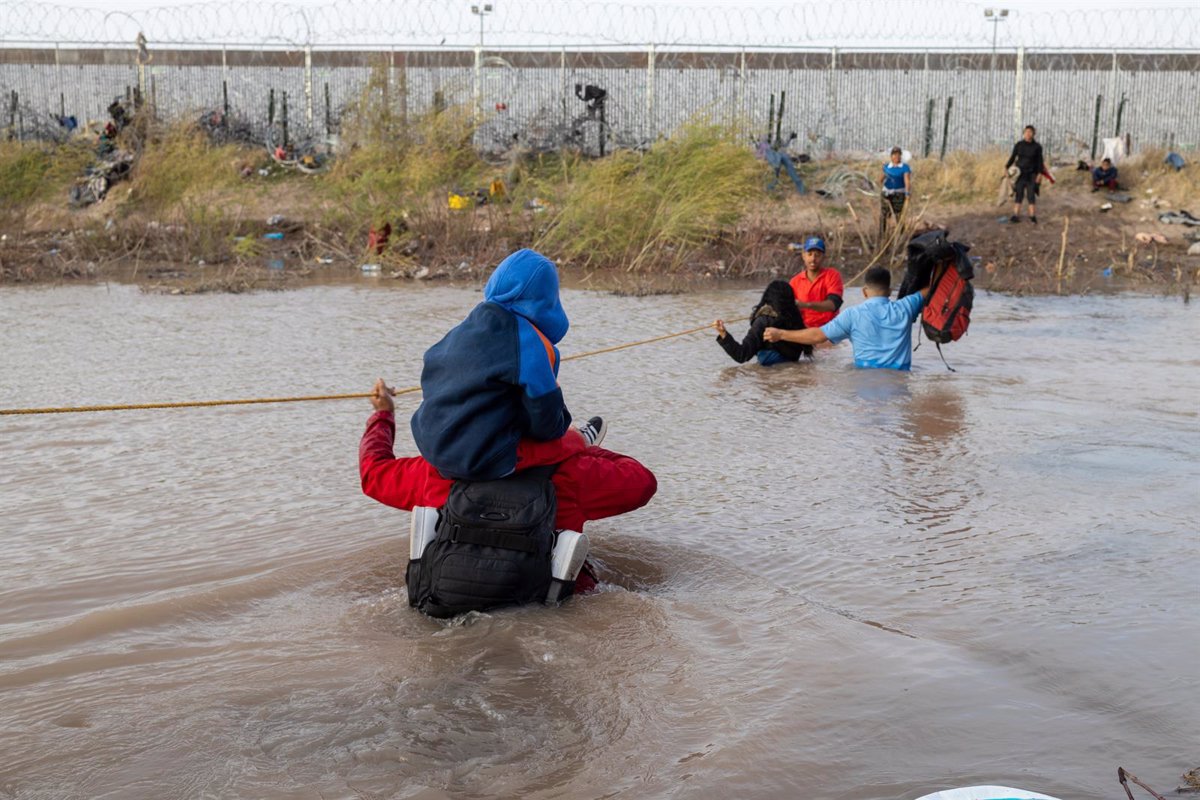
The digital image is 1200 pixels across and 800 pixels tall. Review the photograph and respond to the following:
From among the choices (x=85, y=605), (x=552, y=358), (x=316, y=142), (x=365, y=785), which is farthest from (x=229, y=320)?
(x=316, y=142)

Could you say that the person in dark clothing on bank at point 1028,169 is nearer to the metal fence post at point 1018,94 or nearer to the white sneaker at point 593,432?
the metal fence post at point 1018,94

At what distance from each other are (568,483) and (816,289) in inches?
252

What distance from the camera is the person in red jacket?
4227mm

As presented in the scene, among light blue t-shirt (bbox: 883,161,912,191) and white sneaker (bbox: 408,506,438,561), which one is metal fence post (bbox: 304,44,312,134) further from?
white sneaker (bbox: 408,506,438,561)

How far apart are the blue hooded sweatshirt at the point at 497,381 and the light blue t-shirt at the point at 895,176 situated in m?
14.2

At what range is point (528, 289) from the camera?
394 cm

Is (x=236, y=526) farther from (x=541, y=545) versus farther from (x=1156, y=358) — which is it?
(x=1156, y=358)

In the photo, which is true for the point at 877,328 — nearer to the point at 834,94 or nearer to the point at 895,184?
the point at 895,184

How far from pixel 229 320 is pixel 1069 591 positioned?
9464 mm

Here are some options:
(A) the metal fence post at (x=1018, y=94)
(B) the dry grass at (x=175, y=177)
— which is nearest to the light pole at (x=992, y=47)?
(A) the metal fence post at (x=1018, y=94)

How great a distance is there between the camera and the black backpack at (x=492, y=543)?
4.00 meters

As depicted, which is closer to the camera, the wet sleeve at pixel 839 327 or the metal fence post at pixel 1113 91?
the wet sleeve at pixel 839 327

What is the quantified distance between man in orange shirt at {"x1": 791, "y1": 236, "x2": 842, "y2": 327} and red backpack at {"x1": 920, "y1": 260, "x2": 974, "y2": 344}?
1.08 metres

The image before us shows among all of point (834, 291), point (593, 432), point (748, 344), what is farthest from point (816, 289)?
point (593, 432)
